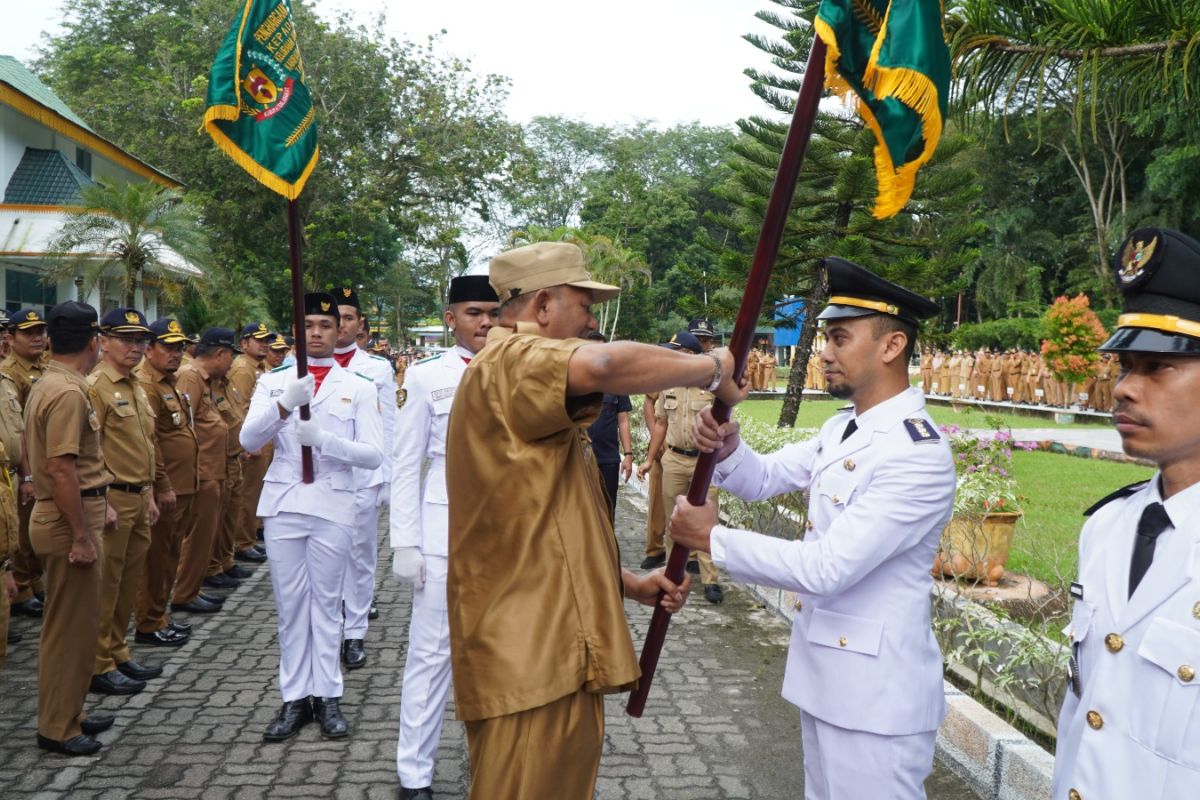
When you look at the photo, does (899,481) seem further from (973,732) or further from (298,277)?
(298,277)

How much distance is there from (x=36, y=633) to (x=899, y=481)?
618 centimetres

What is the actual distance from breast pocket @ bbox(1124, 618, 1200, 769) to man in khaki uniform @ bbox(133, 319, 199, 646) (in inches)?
234

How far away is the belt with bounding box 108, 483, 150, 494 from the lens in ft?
18.2

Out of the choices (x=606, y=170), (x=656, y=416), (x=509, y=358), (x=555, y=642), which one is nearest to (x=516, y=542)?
(x=555, y=642)

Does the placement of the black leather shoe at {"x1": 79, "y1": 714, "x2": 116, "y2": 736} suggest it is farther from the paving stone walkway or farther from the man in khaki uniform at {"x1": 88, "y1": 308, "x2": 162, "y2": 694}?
the man in khaki uniform at {"x1": 88, "y1": 308, "x2": 162, "y2": 694}

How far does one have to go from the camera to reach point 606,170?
59.4m

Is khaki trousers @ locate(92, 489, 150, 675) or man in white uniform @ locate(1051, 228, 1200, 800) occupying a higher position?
man in white uniform @ locate(1051, 228, 1200, 800)

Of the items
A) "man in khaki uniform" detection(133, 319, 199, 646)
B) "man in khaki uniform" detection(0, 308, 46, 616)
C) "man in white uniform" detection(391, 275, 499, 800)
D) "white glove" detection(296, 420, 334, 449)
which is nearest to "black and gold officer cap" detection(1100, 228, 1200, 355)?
"man in white uniform" detection(391, 275, 499, 800)

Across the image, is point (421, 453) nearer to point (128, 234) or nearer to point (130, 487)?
point (130, 487)

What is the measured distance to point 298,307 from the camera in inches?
178

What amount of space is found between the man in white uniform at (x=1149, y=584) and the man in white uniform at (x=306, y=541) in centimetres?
362

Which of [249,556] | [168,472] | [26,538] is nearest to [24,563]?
[26,538]

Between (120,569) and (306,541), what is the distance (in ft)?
4.24

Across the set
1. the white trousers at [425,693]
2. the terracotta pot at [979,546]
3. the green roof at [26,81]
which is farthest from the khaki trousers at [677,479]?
the green roof at [26,81]
